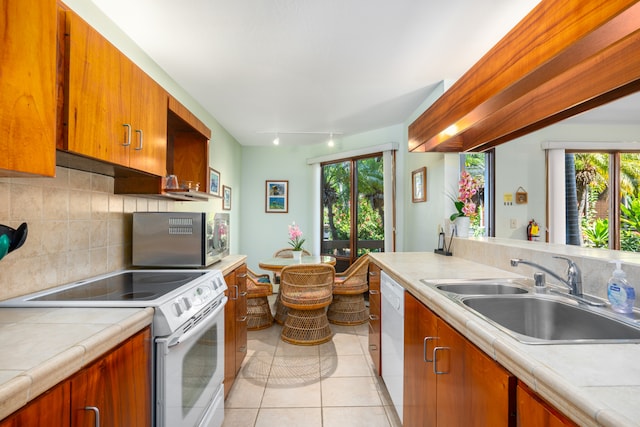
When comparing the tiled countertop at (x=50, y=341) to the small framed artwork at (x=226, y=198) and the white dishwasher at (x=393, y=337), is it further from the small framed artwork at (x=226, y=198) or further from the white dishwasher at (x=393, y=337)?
the small framed artwork at (x=226, y=198)

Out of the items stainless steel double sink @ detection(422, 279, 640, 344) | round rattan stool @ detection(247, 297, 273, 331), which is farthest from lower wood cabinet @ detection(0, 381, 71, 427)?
round rattan stool @ detection(247, 297, 273, 331)

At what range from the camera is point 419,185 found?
133 inches

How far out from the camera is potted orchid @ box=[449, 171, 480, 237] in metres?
2.38

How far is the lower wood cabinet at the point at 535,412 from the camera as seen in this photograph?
0.60m

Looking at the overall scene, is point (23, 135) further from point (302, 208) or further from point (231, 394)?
point (302, 208)

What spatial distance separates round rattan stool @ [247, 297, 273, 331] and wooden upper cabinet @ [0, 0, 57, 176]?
102 inches

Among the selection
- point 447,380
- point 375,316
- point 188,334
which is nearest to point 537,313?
point 447,380

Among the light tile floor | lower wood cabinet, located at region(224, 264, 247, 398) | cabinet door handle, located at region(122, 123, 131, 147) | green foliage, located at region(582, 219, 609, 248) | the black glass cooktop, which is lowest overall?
the light tile floor

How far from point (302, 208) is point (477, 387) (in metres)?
4.40

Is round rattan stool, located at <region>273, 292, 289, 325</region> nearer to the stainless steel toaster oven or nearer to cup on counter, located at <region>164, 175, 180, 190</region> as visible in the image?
the stainless steel toaster oven

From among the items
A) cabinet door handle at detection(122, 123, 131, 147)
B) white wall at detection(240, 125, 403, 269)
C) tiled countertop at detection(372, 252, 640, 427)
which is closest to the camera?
tiled countertop at detection(372, 252, 640, 427)

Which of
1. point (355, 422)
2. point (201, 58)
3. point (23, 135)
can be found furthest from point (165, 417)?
point (201, 58)

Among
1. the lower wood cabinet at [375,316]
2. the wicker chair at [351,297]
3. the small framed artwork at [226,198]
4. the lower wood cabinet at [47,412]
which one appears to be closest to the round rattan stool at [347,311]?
the wicker chair at [351,297]

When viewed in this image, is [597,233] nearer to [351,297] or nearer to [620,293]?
[620,293]
